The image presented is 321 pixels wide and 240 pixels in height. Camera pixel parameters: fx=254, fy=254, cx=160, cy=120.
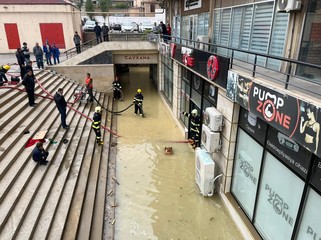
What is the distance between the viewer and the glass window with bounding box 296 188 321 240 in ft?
14.4

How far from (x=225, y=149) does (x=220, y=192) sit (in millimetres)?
1548

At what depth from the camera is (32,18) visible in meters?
23.5

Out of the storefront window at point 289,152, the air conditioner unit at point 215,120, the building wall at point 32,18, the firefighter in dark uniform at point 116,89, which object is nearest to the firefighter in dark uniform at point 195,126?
the air conditioner unit at point 215,120

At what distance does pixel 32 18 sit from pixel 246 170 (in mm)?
24425

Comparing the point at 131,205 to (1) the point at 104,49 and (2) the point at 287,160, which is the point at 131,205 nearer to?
(2) the point at 287,160

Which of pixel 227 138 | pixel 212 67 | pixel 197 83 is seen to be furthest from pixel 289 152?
pixel 197 83

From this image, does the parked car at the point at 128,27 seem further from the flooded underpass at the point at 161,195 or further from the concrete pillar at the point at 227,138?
the concrete pillar at the point at 227,138

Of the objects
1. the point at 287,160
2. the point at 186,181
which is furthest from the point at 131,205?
the point at 287,160

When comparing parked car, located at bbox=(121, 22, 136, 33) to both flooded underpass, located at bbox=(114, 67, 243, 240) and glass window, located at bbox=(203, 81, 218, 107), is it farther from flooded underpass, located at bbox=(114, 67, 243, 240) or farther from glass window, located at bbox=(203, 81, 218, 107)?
glass window, located at bbox=(203, 81, 218, 107)

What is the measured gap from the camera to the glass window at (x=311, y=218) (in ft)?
14.4

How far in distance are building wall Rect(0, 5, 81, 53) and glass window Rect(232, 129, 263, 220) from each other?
22424 mm

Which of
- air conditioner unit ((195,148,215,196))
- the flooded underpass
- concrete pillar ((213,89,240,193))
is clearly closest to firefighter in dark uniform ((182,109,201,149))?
the flooded underpass

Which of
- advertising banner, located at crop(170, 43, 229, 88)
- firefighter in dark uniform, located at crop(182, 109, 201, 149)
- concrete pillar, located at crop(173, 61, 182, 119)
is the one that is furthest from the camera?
concrete pillar, located at crop(173, 61, 182, 119)

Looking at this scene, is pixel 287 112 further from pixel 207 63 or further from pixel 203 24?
pixel 203 24
